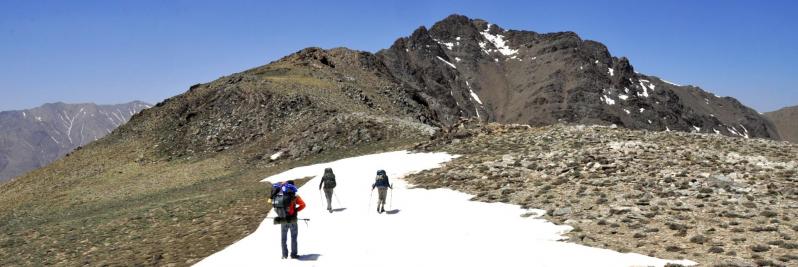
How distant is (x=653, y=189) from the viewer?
19359 millimetres

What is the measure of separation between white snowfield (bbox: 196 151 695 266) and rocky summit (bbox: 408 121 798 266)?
897 mm

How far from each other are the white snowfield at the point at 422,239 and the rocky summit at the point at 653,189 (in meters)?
0.90

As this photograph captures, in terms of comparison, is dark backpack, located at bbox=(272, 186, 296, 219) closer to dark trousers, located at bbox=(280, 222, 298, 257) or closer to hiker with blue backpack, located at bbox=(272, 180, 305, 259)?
hiker with blue backpack, located at bbox=(272, 180, 305, 259)

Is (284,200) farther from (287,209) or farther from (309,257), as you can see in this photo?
(309,257)

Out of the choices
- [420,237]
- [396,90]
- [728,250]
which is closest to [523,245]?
[420,237]

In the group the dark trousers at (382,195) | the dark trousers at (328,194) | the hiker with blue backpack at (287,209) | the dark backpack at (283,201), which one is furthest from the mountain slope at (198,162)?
the dark trousers at (382,195)

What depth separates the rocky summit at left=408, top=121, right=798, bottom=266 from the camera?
44.2 ft

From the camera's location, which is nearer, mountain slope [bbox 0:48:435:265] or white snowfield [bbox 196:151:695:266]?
white snowfield [bbox 196:151:695:266]

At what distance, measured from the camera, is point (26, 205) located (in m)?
41.3

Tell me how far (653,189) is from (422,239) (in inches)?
354

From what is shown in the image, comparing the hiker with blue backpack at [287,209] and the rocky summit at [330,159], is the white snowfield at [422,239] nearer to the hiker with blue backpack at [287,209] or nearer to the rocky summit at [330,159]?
the hiker with blue backpack at [287,209]

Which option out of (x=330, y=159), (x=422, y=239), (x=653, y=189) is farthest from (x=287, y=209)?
(x=330, y=159)

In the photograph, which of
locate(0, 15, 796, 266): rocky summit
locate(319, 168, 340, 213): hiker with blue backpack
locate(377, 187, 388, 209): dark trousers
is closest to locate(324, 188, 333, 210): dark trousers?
locate(319, 168, 340, 213): hiker with blue backpack

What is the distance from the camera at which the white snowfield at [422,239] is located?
13.9 meters
